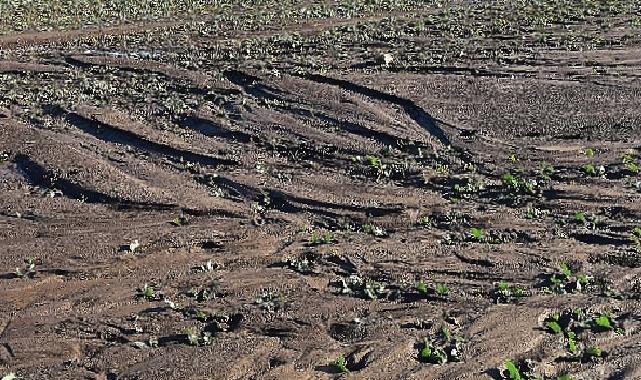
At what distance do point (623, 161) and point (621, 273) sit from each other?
334cm

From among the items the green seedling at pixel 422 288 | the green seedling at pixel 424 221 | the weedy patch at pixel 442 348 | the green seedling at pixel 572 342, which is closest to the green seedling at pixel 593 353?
the green seedling at pixel 572 342

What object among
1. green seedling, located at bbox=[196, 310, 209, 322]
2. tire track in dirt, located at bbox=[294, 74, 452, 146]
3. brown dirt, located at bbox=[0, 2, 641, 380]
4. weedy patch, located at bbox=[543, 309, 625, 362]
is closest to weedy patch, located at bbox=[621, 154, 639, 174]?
brown dirt, located at bbox=[0, 2, 641, 380]

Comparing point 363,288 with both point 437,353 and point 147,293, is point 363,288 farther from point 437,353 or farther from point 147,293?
point 147,293

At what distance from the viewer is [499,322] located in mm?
8039

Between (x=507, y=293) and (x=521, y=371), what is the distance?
4.26 feet

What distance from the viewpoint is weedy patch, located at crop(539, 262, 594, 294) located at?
336 inches

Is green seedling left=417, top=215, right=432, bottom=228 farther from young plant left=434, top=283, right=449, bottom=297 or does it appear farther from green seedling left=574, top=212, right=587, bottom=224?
green seedling left=574, top=212, right=587, bottom=224

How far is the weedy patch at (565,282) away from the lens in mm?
8531

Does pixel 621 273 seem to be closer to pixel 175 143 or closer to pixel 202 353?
pixel 202 353

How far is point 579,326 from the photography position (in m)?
7.93

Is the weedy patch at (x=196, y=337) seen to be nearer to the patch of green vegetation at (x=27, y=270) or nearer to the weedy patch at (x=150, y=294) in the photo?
the weedy patch at (x=150, y=294)

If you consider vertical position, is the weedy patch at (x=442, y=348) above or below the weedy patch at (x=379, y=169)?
below

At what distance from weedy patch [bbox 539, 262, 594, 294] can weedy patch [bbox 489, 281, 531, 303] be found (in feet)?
0.95

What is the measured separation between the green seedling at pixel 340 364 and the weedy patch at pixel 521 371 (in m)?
1.64
